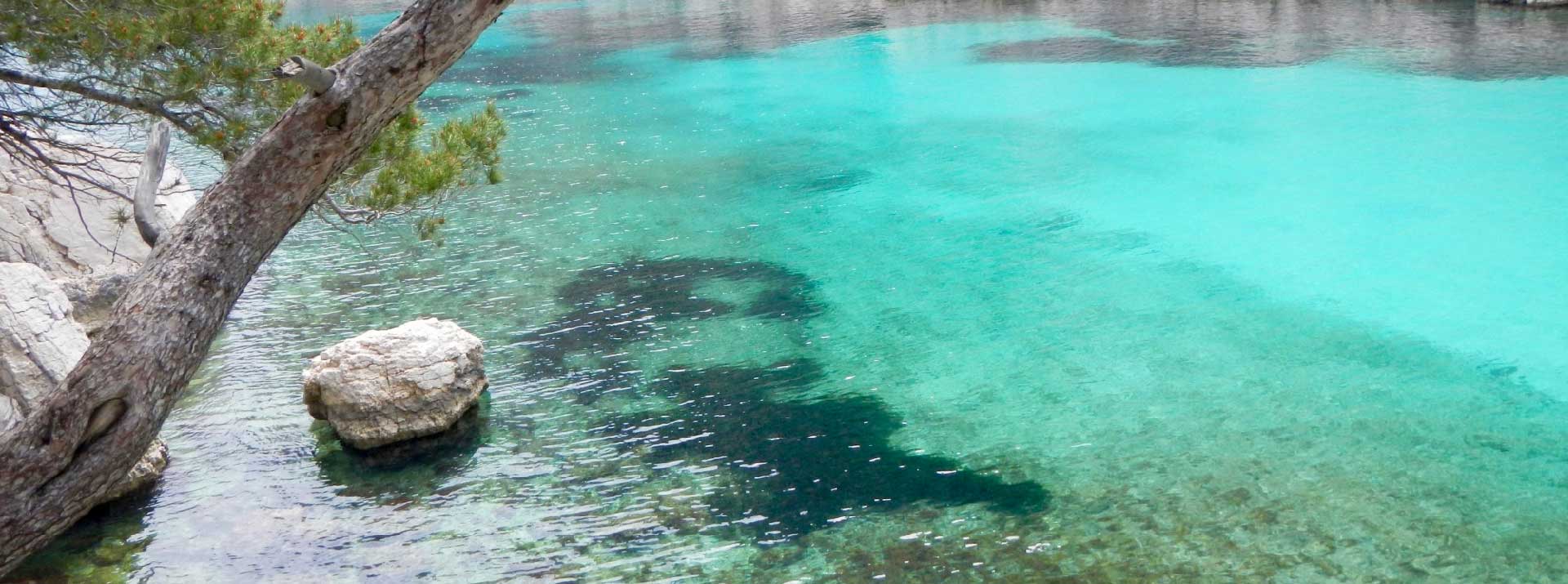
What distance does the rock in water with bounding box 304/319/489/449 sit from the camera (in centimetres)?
844

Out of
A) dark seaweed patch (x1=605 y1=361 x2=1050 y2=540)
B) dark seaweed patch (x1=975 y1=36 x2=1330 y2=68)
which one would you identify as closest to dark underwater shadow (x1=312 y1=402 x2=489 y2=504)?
dark seaweed patch (x1=605 y1=361 x2=1050 y2=540)

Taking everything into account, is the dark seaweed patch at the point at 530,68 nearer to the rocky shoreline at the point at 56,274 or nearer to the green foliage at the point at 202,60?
the rocky shoreline at the point at 56,274

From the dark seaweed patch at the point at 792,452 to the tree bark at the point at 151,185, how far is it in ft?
12.0

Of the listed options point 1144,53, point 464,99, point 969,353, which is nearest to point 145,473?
point 969,353

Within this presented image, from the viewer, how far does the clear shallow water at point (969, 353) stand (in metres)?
7.13

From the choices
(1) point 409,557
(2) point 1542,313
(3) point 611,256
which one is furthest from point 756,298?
(2) point 1542,313

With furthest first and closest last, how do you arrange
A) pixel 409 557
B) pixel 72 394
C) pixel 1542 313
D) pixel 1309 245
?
pixel 1309 245, pixel 1542 313, pixel 409 557, pixel 72 394

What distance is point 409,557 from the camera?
7145 millimetres

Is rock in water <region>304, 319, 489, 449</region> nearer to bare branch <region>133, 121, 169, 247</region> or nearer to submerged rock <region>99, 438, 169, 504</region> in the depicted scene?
Answer: submerged rock <region>99, 438, 169, 504</region>

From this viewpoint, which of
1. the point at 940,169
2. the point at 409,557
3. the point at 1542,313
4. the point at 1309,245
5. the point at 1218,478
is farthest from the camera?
the point at 940,169

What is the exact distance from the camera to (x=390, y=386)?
847 centimetres

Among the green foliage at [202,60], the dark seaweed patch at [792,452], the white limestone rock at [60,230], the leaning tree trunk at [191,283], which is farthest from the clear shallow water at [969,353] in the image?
the leaning tree trunk at [191,283]

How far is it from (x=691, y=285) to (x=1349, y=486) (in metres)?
6.68

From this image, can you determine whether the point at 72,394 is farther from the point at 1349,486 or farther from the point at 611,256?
the point at 611,256
